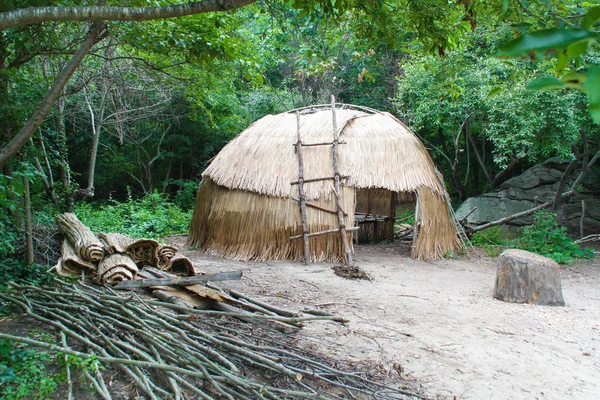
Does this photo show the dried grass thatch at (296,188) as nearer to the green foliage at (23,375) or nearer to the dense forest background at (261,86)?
the dense forest background at (261,86)

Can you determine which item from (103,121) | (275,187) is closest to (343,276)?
(275,187)

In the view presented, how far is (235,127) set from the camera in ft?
46.0

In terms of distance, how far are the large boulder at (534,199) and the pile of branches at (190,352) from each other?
28.3 ft

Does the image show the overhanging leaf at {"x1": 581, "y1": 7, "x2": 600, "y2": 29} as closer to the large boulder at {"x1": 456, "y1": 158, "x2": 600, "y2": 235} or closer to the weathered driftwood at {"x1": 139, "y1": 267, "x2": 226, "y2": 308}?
the weathered driftwood at {"x1": 139, "y1": 267, "x2": 226, "y2": 308}

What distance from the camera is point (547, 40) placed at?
2.71 ft

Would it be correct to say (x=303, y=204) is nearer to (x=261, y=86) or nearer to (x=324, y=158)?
(x=324, y=158)

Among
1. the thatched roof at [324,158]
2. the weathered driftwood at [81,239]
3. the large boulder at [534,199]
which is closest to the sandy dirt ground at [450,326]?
the thatched roof at [324,158]

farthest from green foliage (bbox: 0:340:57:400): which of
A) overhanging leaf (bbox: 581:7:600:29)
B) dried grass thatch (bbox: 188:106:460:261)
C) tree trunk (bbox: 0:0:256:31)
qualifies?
dried grass thatch (bbox: 188:106:460:261)

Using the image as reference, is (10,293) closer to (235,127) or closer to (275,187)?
(275,187)

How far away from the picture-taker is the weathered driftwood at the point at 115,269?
13.8 feet

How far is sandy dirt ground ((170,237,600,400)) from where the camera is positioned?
349 cm

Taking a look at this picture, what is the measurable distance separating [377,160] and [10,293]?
5.89 metres

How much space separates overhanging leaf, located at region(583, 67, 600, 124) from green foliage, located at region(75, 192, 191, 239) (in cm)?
890

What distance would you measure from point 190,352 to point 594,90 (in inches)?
107
